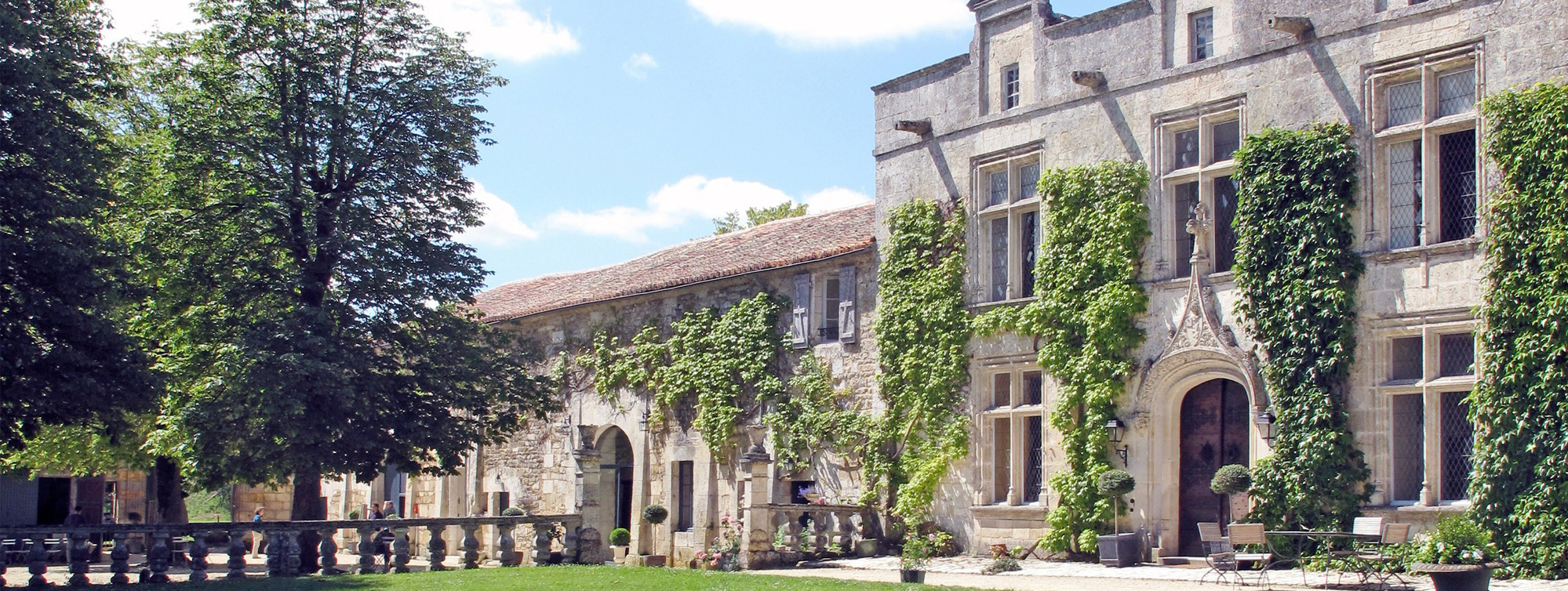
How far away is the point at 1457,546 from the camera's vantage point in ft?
48.9

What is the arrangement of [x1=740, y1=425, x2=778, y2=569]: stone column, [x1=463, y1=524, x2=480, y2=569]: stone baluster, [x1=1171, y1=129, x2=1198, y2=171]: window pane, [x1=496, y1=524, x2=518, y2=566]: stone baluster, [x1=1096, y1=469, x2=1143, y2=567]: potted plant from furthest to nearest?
[x1=496, y1=524, x2=518, y2=566]: stone baluster < [x1=463, y1=524, x2=480, y2=569]: stone baluster < [x1=740, y1=425, x2=778, y2=569]: stone column < [x1=1171, y1=129, x2=1198, y2=171]: window pane < [x1=1096, y1=469, x2=1143, y2=567]: potted plant

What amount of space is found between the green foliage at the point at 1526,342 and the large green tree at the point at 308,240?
1322 centimetres

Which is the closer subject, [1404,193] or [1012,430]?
[1404,193]

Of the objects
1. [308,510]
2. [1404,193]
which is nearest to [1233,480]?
[1404,193]

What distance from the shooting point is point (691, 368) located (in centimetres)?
2533

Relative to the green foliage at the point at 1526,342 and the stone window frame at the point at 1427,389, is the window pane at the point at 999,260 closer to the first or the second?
the stone window frame at the point at 1427,389

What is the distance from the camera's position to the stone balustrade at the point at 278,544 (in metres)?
17.2

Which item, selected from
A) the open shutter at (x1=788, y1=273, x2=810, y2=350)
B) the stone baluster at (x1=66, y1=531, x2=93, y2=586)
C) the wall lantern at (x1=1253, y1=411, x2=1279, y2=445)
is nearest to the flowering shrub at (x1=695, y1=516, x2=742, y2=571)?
the open shutter at (x1=788, y1=273, x2=810, y2=350)

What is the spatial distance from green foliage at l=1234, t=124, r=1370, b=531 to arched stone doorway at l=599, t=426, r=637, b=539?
14.5 meters

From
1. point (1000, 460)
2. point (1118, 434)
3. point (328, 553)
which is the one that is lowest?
point (328, 553)

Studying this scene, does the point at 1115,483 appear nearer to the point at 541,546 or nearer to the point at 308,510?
the point at 541,546

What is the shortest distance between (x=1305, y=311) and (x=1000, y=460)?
544cm

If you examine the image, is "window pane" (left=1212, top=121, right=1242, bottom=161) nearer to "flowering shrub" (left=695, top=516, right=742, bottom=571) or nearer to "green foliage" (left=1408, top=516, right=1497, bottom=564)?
"green foliage" (left=1408, top=516, right=1497, bottom=564)

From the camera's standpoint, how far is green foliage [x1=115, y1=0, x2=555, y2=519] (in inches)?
781
